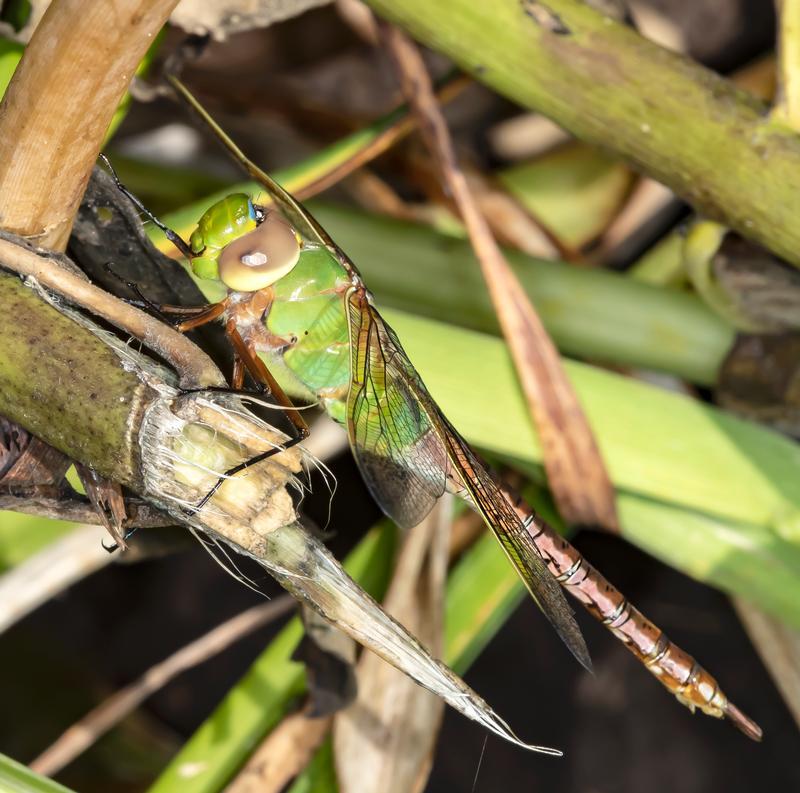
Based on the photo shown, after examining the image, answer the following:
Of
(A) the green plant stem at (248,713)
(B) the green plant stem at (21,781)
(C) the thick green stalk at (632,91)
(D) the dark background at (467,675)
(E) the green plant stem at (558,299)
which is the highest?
(C) the thick green stalk at (632,91)

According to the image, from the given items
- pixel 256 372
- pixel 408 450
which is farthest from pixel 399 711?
pixel 256 372

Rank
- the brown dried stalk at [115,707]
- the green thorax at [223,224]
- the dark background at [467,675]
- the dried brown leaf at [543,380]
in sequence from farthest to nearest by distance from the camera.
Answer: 1. the dark background at [467,675]
2. the brown dried stalk at [115,707]
3. the dried brown leaf at [543,380]
4. the green thorax at [223,224]

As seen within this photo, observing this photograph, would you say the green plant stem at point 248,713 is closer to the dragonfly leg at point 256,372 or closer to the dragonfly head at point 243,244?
the dragonfly leg at point 256,372

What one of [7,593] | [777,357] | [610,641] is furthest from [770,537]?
[7,593]

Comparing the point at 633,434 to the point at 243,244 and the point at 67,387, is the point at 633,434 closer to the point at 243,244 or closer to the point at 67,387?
the point at 243,244

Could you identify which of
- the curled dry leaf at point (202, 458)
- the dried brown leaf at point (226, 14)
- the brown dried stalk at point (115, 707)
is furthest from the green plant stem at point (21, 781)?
the dried brown leaf at point (226, 14)

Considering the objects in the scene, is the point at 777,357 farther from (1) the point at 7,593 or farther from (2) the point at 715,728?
(1) the point at 7,593
